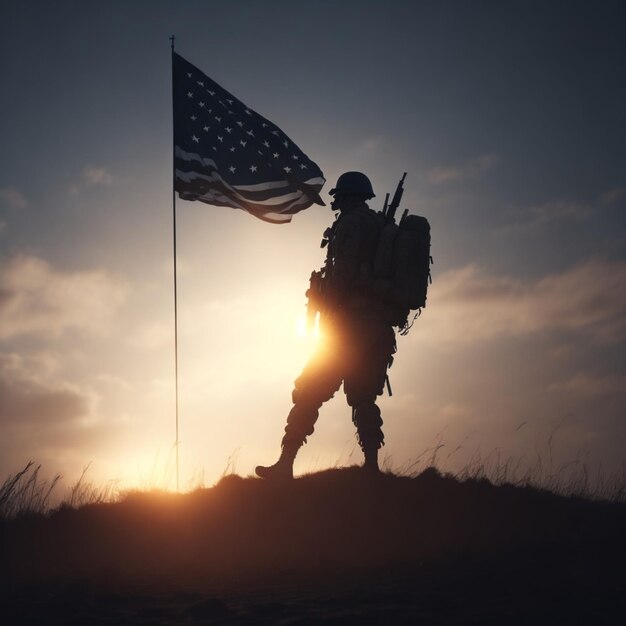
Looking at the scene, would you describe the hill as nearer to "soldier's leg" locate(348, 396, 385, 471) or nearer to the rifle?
"soldier's leg" locate(348, 396, 385, 471)

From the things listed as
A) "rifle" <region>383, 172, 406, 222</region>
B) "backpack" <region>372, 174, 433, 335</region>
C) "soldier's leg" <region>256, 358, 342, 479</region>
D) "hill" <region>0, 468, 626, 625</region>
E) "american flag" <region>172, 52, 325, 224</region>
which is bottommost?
"hill" <region>0, 468, 626, 625</region>

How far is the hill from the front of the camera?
4.55 metres

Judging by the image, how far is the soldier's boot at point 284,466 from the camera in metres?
9.02

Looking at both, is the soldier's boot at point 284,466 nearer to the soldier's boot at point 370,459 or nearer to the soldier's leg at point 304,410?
the soldier's leg at point 304,410

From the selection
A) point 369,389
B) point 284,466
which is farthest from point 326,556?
point 369,389

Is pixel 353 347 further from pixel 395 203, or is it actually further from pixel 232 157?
pixel 232 157

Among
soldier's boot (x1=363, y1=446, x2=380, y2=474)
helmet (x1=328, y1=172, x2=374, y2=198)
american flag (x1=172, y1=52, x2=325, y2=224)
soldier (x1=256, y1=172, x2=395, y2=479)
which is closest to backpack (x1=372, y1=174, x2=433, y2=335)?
soldier (x1=256, y1=172, x2=395, y2=479)

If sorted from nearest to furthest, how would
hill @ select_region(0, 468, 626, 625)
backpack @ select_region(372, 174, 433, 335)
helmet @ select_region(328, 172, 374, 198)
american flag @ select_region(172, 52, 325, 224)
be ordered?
hill @ select_region(0, 468, 626, 625) < backpack @ select_region(372, 174, 433, 335) < helmet @ select_region(328, 172, 374, 198) < american flag @ select_region(172, 52, 325, 224)

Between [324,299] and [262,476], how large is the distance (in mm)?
2469

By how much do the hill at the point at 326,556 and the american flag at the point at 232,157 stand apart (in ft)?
13.6

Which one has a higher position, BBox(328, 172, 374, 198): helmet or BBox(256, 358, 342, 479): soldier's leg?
BBox(328, 172, 374, 198): helmet

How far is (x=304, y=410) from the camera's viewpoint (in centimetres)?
909

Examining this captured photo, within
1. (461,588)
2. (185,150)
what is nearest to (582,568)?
(461,588)

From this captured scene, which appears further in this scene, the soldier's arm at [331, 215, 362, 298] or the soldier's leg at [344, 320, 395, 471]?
the soldier's leg at [344, 320, 395, 471]
